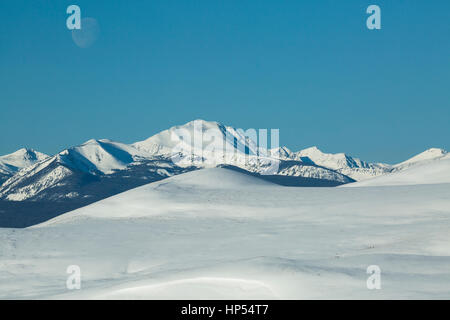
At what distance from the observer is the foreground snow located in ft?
88.6

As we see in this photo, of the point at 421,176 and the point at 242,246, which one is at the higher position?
the point at 421,176

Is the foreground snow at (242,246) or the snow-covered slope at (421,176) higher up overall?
the snow-covered slope at (421,176)

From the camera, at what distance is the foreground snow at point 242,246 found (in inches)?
1063

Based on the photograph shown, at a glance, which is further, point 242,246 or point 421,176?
point 421,176

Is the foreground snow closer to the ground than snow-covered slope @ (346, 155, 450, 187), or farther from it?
closer to the ground

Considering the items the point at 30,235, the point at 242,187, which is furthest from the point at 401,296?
the point at 242,187

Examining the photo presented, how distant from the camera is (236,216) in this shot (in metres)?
66.4

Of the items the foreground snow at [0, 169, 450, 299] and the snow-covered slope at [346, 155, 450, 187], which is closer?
the foreground snow at [0, 169, 450, 299]

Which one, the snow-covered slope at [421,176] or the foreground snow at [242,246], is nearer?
the foreground snow at [242,246]

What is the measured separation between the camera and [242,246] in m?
47.5
